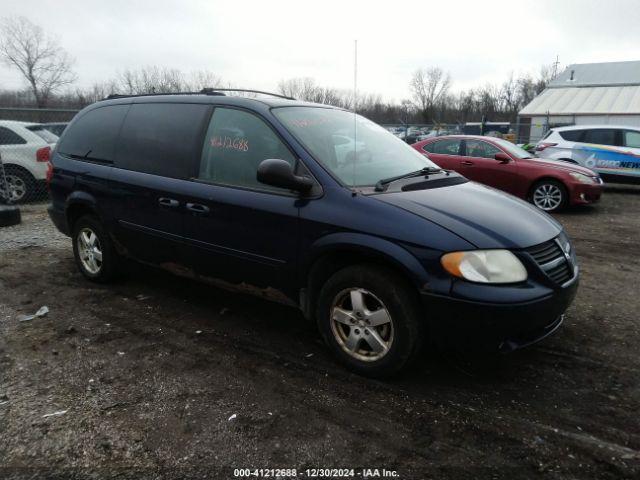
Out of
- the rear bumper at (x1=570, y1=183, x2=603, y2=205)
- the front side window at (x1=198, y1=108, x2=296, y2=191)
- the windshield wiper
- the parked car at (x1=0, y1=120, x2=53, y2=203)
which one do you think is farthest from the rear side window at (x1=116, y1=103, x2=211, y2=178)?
the rear bumper at (x1=570, y1=183, x2=603, y2=205)

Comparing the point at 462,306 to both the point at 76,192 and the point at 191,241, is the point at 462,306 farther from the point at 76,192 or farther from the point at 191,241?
the point at 76,192

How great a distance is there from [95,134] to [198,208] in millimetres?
1790

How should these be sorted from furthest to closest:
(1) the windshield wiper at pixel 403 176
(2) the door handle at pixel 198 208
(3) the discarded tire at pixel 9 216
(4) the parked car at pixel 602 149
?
(4) the parked car at pixel 602 149, (3) the discarded tire at pixel 9 216, (2) the door handle at pixel 198 208, (1) the windshield wiper at pixel 403 176

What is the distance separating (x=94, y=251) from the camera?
4.72 metres

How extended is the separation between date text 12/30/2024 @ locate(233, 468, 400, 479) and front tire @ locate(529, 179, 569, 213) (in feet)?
26.6

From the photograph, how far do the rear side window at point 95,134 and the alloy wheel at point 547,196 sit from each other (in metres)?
7.68

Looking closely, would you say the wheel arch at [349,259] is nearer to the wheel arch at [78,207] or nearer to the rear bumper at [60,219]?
the wheel arch at [78,207]

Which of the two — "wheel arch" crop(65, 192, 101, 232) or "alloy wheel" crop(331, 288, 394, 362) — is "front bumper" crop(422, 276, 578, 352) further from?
"wheel arch" crop(65, 192, 101, 232)

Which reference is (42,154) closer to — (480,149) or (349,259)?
(349,259)

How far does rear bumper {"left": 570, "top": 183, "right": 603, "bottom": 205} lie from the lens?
9000 mm

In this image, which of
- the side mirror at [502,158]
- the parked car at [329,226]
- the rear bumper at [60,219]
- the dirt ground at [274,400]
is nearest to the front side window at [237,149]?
the parked car at [329,226]

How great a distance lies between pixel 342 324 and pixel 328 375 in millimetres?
350

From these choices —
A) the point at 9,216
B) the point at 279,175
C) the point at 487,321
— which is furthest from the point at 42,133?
the point at 487,321

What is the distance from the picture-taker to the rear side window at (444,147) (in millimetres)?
9836
